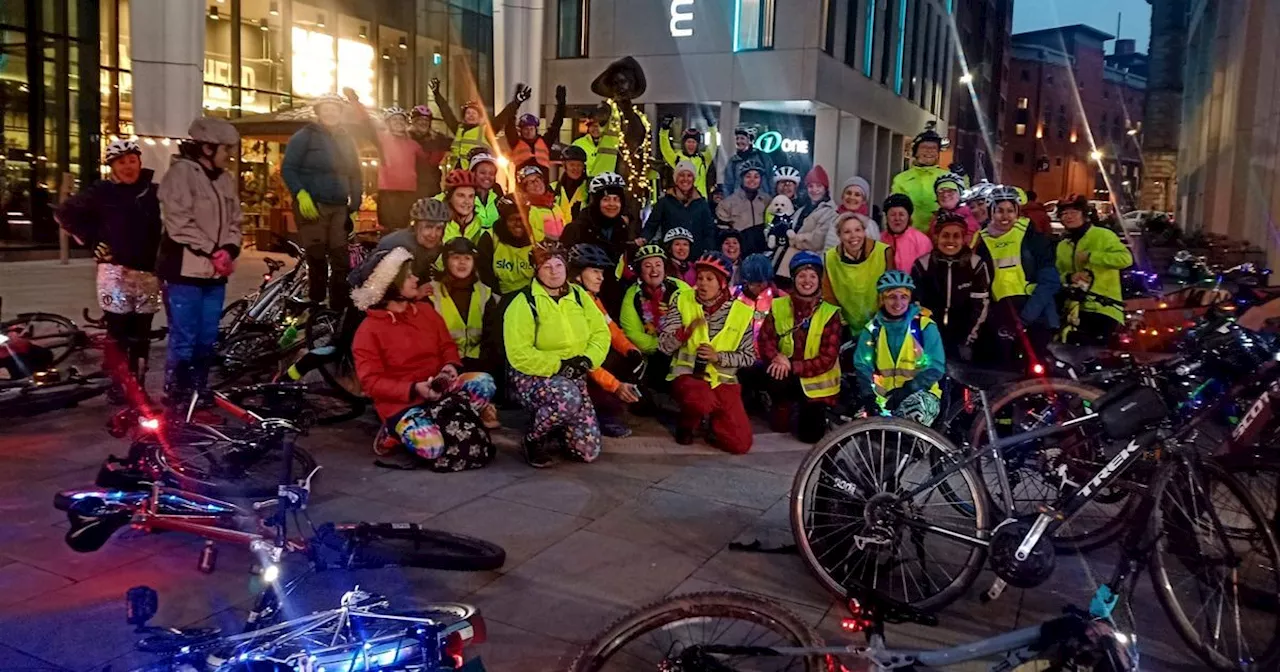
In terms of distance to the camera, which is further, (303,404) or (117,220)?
(117,220)

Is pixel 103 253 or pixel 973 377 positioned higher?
pixel 103 253

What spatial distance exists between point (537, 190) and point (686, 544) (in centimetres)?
448

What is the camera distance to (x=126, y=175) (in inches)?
293

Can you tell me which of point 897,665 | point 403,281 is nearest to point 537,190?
point 403,281

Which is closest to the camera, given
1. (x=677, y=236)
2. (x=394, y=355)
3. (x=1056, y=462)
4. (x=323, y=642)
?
(x=323, y=642)

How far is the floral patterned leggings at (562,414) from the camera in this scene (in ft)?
21.3

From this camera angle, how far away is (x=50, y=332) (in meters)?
7.94

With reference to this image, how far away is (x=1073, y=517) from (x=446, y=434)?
144 inches

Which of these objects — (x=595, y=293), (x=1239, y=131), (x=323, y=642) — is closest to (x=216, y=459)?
(x=323, y=642)

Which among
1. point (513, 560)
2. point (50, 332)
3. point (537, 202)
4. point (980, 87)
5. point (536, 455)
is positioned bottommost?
point (513, 560)

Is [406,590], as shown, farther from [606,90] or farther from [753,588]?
[606,90]

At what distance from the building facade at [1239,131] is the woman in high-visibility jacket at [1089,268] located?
6.65 metres

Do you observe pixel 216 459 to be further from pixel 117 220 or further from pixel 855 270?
pixel 855 270

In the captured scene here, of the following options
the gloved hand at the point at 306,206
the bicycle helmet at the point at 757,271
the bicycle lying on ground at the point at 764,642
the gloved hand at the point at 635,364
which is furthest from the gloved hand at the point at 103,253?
the bicycle lying on ground at the point at 764,642
